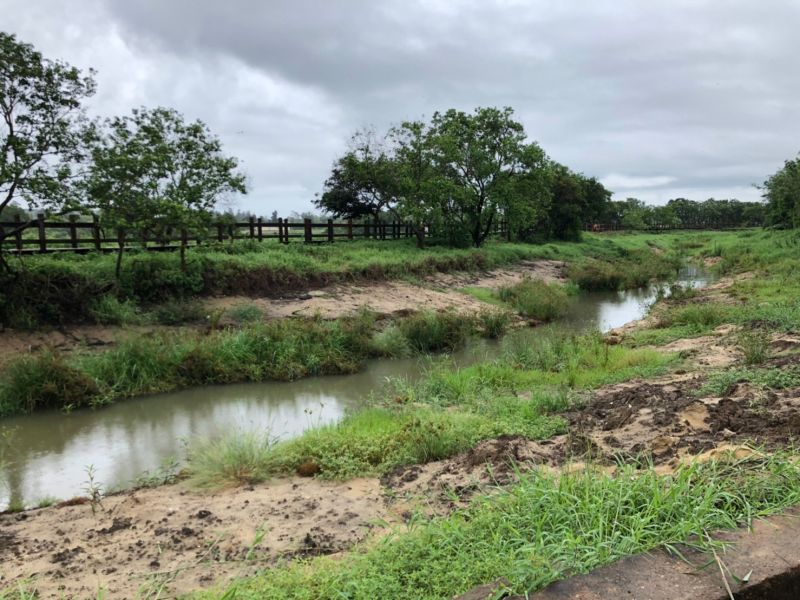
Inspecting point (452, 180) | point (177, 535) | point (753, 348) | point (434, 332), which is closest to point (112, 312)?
point (434, 332)

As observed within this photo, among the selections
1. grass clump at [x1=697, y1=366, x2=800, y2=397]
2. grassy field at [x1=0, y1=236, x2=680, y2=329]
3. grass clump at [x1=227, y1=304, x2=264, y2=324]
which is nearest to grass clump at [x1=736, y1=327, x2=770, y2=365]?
grass clump at [x1=697, y1=366, x2=800, y2=397]

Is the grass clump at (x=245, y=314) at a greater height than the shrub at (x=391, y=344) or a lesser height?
greater

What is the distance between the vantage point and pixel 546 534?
3.09m

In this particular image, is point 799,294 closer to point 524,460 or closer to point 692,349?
point 692,349

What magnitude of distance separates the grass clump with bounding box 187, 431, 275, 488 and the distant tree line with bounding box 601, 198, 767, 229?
87304mm

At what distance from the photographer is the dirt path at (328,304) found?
1316 centimetres

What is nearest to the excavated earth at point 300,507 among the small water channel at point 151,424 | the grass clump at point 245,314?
the small water channel at point 151,424

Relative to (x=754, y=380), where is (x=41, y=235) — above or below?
above

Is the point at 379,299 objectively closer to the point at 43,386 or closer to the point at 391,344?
the point at 391,344

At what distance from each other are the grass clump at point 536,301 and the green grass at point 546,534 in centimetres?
1706

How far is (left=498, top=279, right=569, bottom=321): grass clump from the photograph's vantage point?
67.9 feet

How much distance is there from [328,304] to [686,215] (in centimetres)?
11534

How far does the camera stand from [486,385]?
991 centimetres

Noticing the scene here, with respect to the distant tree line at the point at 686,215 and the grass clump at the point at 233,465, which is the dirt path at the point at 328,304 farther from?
the distant tree line at the point at 686,215
